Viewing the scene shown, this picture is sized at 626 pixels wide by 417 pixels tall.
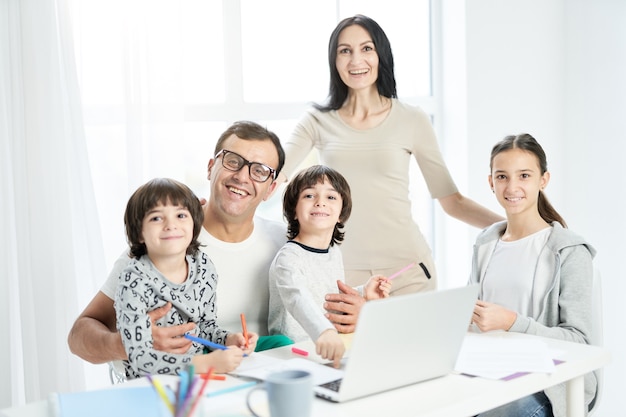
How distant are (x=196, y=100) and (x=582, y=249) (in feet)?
5.85

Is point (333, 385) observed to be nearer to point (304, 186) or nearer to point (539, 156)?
point (304, 186)

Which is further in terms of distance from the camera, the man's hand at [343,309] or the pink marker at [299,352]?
the man's hand at [343,309]

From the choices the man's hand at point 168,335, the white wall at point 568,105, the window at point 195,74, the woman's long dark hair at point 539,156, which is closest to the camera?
the man's hand at point 168,335

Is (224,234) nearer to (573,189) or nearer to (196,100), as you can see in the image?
(196,100)

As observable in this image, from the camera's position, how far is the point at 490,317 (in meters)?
1.82

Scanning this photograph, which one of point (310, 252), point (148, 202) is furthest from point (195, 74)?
point (148, 202)

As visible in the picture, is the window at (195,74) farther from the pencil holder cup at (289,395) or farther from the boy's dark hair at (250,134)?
the pencil holder cup at (289,395)

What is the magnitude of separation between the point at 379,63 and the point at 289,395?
1712mm

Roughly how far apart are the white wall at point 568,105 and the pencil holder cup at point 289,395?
270 cm

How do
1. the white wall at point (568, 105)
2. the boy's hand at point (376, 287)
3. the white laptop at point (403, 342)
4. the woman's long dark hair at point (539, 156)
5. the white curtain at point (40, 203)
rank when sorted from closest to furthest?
the white laptop at point (403, 342)
the boy's hand at point (376, 287)
the woman's long dark hair at point (539, 156)
the white curtain at point (40, 203)
the white wall at point (568, 105)

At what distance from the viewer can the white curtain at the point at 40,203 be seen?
2.47 m

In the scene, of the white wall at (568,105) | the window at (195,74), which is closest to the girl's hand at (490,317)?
the window at (195,74)

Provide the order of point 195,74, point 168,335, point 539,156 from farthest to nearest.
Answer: point 195,74 → point 539,156 → point 168,335

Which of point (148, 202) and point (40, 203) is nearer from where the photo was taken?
point (148, 202)
